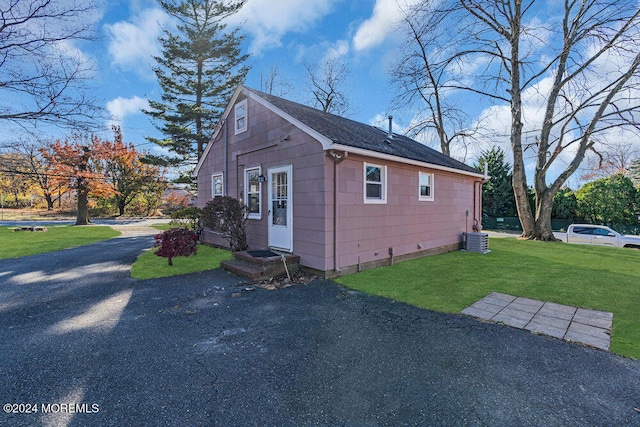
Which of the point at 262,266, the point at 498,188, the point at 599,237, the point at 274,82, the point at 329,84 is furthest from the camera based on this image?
the point at 498,188

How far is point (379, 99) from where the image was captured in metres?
16.1

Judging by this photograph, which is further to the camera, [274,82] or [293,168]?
[274,82]

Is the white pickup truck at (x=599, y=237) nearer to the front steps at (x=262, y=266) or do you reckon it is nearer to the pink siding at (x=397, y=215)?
the pink siding at (x=397, y=215)

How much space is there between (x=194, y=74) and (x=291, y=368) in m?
23.2

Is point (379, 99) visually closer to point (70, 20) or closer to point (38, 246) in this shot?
point (70, 20)

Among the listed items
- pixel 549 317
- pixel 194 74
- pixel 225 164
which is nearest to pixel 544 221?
pixel 549 317

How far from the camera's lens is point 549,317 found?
4.18 metres

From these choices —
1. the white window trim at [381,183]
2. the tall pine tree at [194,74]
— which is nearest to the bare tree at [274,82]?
the tall pine tree at [194,74]

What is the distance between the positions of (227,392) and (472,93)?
1711 cm

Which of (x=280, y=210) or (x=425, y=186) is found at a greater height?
(x=425, y=186)

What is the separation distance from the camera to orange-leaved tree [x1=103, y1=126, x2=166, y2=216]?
984 inches

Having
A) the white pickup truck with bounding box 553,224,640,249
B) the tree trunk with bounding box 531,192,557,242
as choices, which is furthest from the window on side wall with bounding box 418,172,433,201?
the white pickup truck with bounding box 553,224,640,249

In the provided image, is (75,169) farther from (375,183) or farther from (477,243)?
(477,243)

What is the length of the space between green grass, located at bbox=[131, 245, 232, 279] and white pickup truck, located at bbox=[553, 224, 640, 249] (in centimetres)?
1573
